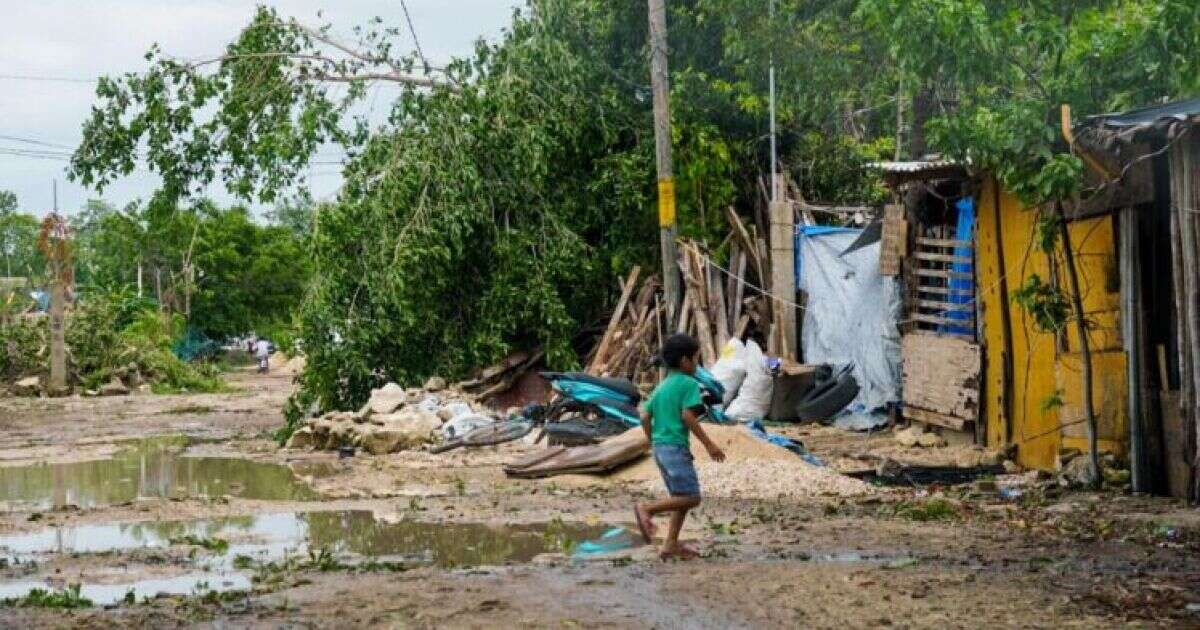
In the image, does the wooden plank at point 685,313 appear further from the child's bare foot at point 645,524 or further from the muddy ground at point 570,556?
the child's bare foot at point 645,524

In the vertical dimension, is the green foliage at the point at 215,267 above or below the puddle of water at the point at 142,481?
above

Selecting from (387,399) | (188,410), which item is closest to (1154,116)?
(387,399)

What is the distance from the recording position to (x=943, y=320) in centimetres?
1641

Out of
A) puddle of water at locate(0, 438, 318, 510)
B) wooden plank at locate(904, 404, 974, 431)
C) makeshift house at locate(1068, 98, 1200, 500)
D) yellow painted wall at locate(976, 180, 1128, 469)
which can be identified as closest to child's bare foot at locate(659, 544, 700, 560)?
makeshift house at locate(1068, 98, 1200, 500)

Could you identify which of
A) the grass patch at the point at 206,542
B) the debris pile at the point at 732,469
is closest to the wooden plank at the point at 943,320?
the debris pile at the point at 732,469

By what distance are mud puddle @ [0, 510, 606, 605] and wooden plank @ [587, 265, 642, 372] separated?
925cm

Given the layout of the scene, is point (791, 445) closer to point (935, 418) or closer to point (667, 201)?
point (935, 418)

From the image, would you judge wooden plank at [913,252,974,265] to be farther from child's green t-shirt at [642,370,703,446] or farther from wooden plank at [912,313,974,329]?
child's green t-shirt at [642,370,703,446]

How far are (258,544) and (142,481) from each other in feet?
19.6

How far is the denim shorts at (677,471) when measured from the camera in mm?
9156

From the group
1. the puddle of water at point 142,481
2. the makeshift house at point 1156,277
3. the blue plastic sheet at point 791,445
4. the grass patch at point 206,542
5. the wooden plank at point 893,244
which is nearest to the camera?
the grass patch at point 206,542

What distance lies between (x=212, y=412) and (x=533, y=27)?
10950 mm

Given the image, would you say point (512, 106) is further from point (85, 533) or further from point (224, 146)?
point (85, 533)

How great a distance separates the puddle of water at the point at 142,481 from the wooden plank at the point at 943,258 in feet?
23.9
